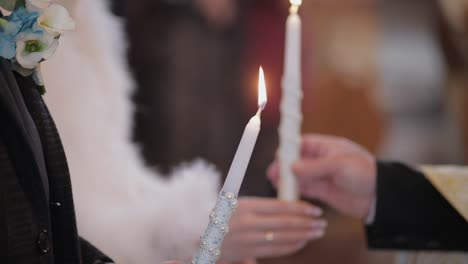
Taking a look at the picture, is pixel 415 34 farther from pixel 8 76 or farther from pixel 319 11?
pixel 8 76

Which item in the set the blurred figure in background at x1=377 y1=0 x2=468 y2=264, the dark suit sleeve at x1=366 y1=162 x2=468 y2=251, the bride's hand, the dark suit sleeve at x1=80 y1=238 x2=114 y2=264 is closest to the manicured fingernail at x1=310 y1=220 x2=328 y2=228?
the bride's hand

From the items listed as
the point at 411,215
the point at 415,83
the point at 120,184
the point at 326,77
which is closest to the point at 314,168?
the point at 411,215

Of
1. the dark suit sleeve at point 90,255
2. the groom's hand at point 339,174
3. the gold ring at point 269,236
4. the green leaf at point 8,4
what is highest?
the green leaf at point 8,4

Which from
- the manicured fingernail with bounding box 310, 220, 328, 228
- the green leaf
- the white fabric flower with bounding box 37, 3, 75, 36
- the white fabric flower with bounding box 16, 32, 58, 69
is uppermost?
the green leaf

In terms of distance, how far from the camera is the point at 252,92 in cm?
190

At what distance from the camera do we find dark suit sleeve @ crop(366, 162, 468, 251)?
81cm

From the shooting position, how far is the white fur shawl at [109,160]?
0.53m

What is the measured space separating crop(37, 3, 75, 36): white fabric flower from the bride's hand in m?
0.38

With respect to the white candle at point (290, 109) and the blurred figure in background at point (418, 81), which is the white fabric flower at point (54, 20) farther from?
the blurred figure in background at point (418, 81)

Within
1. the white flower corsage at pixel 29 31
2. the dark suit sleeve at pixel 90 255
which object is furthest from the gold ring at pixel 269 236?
the white flower corsage at pixel 29 31

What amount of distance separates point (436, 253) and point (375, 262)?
5.18 feet

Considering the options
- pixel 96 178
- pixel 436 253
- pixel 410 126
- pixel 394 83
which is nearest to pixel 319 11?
pixel 394 83

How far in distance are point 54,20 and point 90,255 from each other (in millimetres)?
204

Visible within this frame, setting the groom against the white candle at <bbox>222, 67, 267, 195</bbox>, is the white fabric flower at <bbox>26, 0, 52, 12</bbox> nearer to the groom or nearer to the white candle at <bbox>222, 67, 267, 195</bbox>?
the groom
